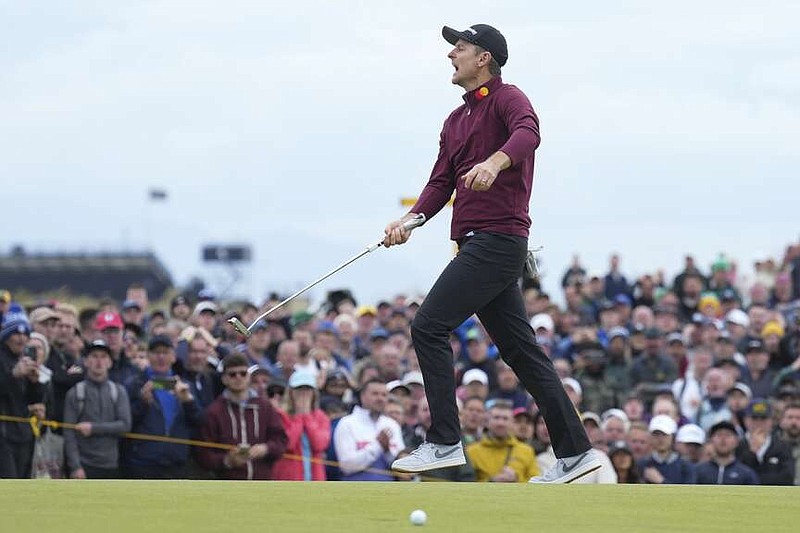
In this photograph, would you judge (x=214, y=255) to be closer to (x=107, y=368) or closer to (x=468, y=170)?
(x=107, y=368)

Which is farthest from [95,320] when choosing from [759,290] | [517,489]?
[759,290]

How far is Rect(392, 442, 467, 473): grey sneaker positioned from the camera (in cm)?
962

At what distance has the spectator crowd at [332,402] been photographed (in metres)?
13.8

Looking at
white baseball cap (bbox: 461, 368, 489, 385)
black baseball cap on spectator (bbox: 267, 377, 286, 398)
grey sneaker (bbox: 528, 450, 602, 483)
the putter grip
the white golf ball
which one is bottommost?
the white golf ball

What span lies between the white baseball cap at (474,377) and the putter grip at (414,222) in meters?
6.82

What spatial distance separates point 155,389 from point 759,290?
37.6 feet

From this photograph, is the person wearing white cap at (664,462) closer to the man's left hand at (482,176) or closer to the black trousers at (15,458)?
the black trousers at (15,458)

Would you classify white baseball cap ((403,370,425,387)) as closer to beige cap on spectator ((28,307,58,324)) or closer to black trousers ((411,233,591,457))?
beige cap on spectator ((28,307,58,324))

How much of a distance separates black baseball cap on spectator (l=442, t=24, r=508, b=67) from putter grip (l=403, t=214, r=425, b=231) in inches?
39.6

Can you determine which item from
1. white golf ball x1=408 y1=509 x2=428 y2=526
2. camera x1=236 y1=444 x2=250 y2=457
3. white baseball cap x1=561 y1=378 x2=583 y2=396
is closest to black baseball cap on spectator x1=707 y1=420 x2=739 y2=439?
white baseball cap x1=561 y1=378 x2=583 y2=396

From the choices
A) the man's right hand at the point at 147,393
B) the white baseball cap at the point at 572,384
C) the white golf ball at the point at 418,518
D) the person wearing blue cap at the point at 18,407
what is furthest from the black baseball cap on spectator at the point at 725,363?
the white golf ball at the point at 418,518

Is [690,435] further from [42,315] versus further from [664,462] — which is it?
[42,315]

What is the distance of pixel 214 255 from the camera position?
247 ft

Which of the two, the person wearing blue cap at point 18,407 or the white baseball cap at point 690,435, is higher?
the person wearing blue cap at point 18,407
